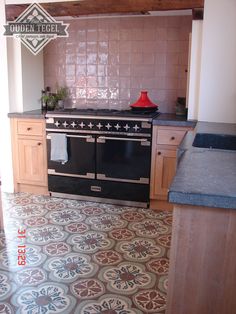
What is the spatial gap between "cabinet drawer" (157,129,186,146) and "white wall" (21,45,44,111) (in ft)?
5.28

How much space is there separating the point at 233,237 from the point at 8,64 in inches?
126

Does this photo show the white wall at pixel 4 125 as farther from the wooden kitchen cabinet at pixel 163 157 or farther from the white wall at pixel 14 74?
the wooden kitchen cabinet at pixel 163 157

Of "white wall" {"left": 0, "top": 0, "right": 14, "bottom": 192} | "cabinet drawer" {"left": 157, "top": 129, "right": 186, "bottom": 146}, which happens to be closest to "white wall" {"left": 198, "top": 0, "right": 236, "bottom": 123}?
"cabinet drawer" {"left": 157, "top": 129, "right": 186, "bottom": 146}

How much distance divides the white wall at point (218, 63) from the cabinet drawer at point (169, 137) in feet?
0.86

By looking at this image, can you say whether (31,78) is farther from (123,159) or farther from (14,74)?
(123,159)

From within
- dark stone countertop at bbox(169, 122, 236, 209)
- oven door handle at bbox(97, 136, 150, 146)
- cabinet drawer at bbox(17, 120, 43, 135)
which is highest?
dark stone countertop at bbox(169, 122, 236, 209)

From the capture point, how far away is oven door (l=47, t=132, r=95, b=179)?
3355 mm

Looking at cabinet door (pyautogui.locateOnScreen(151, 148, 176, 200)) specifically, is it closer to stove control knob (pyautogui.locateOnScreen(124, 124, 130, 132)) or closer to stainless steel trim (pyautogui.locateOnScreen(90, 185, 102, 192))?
stove control knob (pyautogui.locateOnScreen(124, 124, 130, 132))

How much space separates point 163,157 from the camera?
3178 millimetres

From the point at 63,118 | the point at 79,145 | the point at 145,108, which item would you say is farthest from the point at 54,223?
the point at 145,108

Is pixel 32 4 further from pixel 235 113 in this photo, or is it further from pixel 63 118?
pixel 235 113

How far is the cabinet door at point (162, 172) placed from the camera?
3.17 m

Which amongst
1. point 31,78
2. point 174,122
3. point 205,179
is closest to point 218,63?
point 174,122
